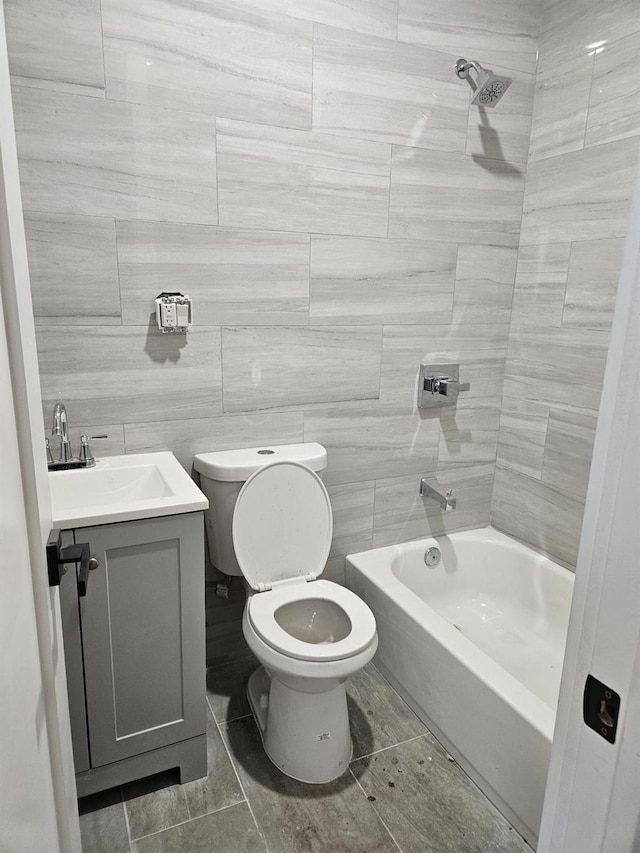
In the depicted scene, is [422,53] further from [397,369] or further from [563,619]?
[563,619]

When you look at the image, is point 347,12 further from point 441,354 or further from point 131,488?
point 131,488

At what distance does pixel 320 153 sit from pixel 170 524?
137 cm

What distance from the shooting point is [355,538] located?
2443mm

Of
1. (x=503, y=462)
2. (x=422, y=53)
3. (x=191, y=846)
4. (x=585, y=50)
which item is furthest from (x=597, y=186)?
(x=191, y=846)

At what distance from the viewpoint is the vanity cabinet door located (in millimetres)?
1544

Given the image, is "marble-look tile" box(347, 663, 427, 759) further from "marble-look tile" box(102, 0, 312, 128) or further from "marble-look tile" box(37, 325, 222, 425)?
"marble-look tile" box(102, 0, 312, 128)

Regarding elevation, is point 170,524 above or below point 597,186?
below

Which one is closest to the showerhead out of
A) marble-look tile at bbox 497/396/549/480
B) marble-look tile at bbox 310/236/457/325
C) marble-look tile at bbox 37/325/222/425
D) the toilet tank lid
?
marble-look tile at bbox 310/236/457/325

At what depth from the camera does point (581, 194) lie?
7.09 feet

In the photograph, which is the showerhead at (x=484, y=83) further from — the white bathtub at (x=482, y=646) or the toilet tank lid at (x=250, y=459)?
the white bathtub at (x=482, y=646)

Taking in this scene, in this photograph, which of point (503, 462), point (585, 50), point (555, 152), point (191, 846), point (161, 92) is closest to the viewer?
point (191, 846)

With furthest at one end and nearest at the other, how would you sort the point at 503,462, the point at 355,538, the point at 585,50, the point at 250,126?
the point at 503,462, the point at 355,538, the point at 585,50, the point at 250,126

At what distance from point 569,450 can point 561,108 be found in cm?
132

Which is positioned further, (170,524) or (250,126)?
(250,126)
